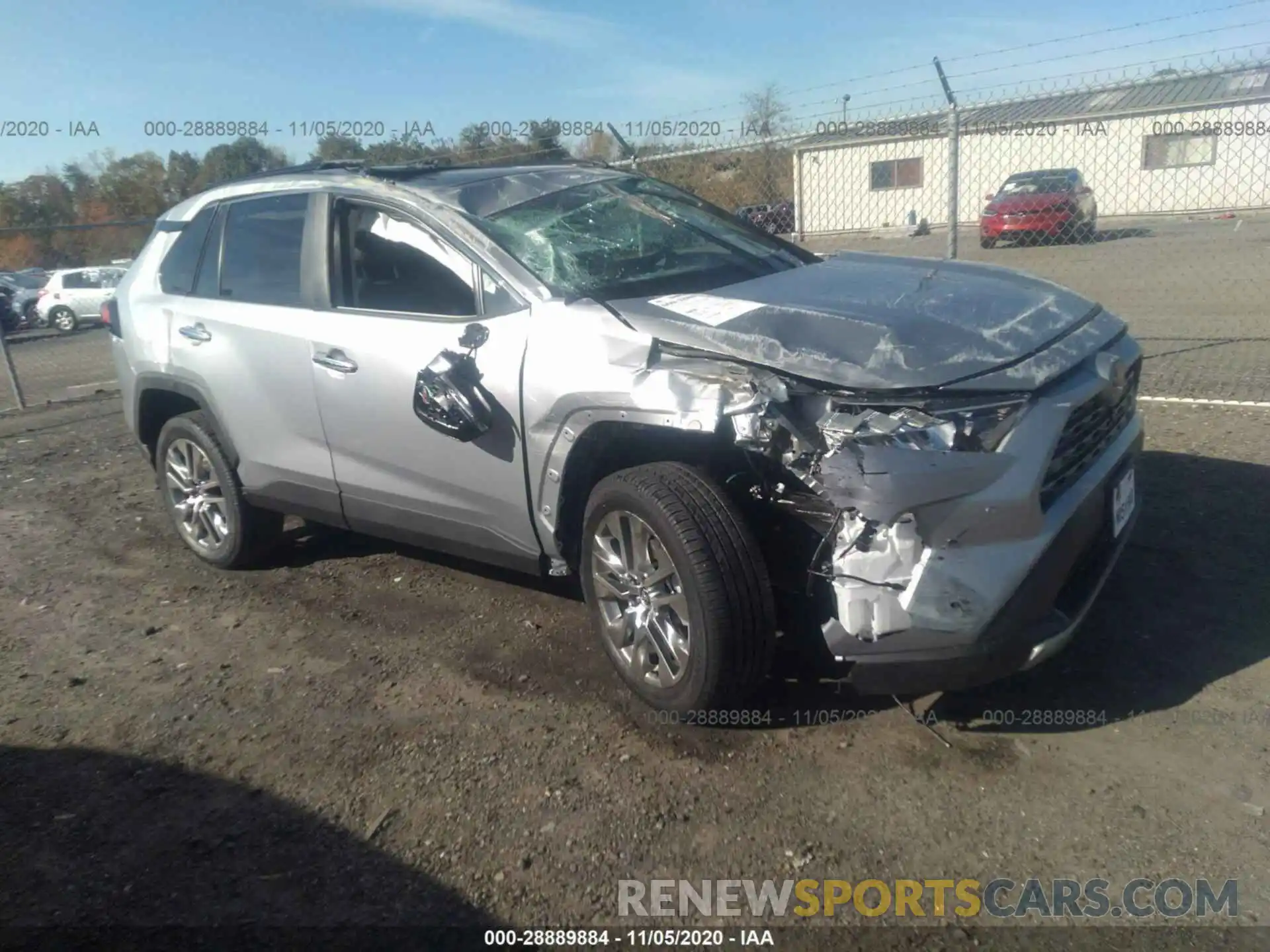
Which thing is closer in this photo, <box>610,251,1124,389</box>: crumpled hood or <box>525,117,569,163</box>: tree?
<box>610,251,1124,389</box>: crumpled hood

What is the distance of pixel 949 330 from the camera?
10.2 feet

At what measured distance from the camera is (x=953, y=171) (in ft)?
23.1

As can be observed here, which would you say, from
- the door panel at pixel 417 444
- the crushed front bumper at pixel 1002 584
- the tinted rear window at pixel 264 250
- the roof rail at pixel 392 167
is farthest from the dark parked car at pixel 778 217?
the crushed front bumper at pixel 1002 584

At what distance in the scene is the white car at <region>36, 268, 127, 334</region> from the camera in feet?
76.1

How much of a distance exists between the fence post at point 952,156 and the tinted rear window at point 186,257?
186 inches

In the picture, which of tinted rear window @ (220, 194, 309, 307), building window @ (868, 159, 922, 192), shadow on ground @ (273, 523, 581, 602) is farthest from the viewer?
building window @ (868, 159, 922, 192)

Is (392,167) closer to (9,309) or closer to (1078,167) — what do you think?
(1078,167)

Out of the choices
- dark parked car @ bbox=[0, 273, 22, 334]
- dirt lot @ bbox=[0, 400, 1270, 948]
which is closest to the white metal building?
dirt lot @ bbox=[0, 400, 1270, 948]

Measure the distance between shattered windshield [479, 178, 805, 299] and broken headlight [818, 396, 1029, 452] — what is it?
43.8 inches

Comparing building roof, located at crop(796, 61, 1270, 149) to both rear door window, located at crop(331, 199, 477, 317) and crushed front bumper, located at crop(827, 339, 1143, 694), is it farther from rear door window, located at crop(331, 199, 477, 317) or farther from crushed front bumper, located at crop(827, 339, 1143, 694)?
rear door window, located at crop(331, 199, 477, 317)

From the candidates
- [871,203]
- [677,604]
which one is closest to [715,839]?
[677,604]

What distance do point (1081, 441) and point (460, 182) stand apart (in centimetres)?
259

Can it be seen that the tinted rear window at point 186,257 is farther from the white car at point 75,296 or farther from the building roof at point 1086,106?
the white car at point 75,296

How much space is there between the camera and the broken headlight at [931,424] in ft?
9.01
